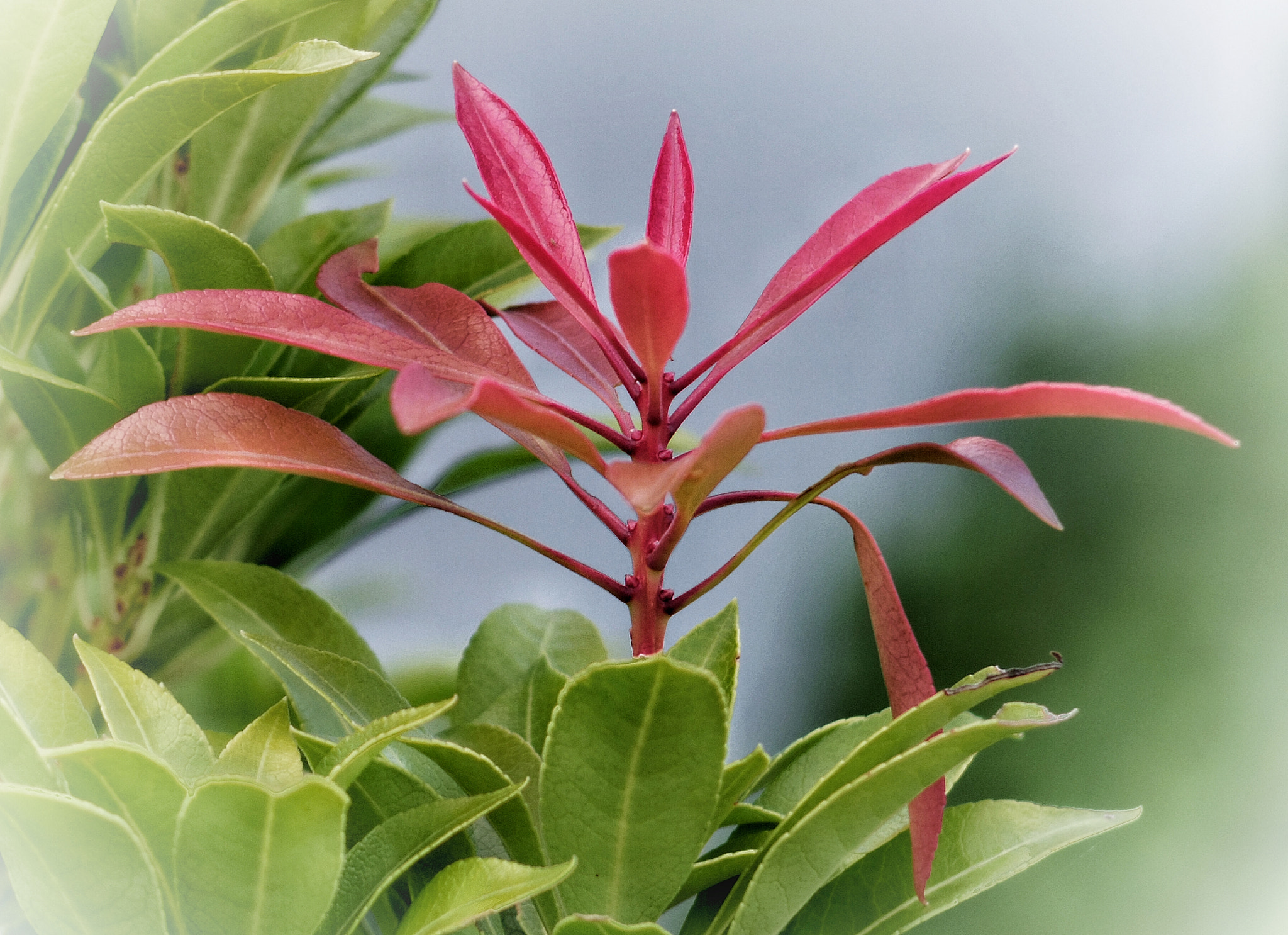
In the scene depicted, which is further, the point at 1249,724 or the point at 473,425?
the point at 1249,724

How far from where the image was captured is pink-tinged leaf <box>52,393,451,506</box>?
0.34m

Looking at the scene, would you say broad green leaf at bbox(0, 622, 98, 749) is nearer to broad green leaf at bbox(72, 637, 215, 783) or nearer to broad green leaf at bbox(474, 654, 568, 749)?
broad green leaf at bbox(72, 637, 215, 783)

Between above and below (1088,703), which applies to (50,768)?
above

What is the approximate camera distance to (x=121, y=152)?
462mm

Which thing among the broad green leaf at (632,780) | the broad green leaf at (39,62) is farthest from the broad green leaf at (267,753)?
the broad green leaf at (39,62)

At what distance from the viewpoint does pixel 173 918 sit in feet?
1.18

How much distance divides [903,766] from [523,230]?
0.26m

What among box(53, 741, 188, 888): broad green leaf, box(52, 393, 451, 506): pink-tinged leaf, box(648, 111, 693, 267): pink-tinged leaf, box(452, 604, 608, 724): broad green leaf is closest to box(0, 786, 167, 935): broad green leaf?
box(53, 741, 188, 888): broad green leaf

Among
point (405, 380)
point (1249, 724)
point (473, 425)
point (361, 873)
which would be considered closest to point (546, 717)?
point (361, 873)

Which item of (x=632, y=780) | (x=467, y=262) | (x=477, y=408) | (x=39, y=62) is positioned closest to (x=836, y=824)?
(x=632, y=780)

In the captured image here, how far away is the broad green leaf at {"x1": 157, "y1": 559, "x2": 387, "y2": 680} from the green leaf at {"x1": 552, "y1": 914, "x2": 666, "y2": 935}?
0.22 m

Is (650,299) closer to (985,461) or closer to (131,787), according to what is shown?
(985,461)

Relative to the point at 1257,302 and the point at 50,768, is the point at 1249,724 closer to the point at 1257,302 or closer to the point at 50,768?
the point at 1257,302

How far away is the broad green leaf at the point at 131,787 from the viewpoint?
304mm
